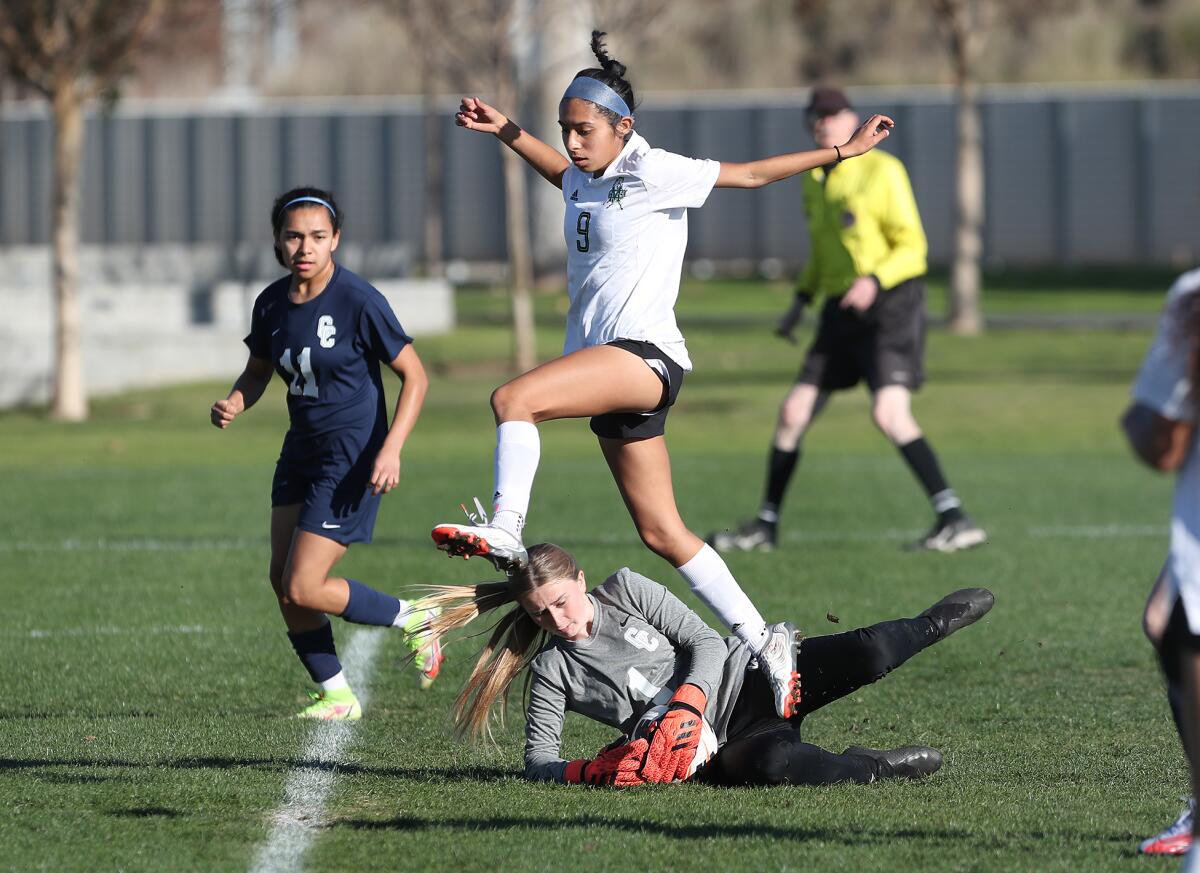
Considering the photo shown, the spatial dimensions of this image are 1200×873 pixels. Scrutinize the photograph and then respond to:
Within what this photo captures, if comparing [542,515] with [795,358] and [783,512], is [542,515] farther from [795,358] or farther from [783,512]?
[795,358]

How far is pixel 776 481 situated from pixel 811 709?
5.21m

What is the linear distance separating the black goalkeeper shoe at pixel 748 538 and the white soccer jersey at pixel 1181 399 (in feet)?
23.4

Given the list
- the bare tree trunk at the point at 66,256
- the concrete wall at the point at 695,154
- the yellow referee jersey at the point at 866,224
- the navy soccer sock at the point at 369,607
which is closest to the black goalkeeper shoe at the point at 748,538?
the yellow referee jersey at the point at 866,224

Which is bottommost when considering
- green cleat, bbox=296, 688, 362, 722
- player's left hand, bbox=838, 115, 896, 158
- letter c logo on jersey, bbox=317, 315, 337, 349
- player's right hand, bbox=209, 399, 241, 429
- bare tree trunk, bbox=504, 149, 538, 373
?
bare tree trunk, bbox=504, 149, 538, 373

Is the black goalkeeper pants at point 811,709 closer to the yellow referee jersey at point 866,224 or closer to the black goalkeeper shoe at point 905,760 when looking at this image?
the black goalkeeper shoe at point 905,760

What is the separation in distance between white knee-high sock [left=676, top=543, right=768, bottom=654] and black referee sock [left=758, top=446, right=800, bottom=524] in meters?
4.94

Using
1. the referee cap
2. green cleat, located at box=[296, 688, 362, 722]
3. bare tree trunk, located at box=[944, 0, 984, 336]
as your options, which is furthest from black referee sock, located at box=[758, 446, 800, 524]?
bare tree trunk, located at box=[944, 0, 984, 336]

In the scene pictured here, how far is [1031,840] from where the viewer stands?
478 cm

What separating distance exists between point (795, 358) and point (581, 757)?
68.0ft

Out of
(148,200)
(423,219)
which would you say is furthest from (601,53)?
(148,200)

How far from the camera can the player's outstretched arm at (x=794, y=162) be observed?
233 inches

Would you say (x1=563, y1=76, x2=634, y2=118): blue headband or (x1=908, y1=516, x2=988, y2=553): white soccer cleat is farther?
(x1=908, y1=516, x2=988, y2=553): white soccer cleat

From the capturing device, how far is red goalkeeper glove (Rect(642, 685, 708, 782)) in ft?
17.2

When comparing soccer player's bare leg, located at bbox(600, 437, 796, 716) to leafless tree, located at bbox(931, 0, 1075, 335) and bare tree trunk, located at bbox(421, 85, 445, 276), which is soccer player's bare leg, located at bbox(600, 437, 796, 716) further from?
bare tree trunk, located at bbox(421, 85, 445, 276)
